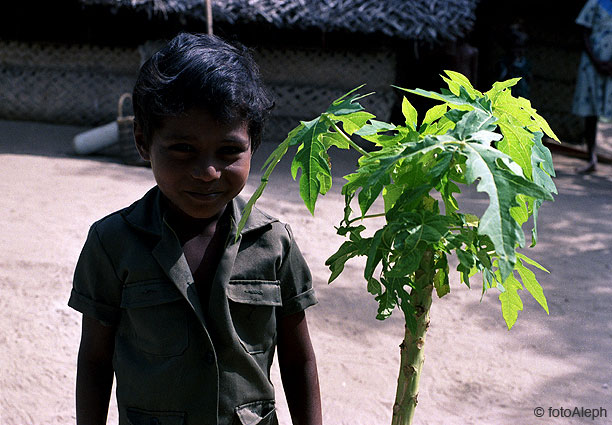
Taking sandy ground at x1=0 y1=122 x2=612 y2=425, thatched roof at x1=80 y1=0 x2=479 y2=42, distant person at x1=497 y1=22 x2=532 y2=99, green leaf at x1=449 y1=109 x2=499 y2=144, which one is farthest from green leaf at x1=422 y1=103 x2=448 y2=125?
distant person at x1=497 y1=22 x2=532 y2=99

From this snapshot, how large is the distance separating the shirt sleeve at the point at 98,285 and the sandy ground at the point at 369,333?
1.35 m

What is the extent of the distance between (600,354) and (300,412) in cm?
217

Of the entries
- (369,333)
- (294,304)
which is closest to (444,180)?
(294,304)

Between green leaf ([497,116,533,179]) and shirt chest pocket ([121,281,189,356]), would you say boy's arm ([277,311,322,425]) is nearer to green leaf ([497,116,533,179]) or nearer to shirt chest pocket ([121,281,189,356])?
shirt chest pocket ([121,281,189,356])

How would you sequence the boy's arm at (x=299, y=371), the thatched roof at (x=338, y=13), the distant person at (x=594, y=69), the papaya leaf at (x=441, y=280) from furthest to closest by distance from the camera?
the distant person at (x=594, y=69)
the thatched roof at (x=338, y=13)
the boy's arm at (x=299, y=371)
the papaya leaf at (x=441, y=280)

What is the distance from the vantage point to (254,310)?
1.37m

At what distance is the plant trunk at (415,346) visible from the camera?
101 cm

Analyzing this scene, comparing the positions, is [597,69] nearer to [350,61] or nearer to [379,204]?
[350,61]

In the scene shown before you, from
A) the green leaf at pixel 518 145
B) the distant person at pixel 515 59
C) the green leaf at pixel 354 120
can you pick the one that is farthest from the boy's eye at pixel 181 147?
the distant person at pixel 515 59

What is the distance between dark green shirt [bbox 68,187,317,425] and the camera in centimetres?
131

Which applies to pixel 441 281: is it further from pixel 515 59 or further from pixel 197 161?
pixel 515 59

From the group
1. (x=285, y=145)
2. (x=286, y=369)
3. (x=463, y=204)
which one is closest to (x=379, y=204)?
(x=463, y=204)

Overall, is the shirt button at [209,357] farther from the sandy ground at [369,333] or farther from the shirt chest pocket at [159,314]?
the sandy ground at [369,333]

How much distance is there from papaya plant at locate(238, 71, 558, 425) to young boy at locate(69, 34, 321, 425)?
0.25 meters
